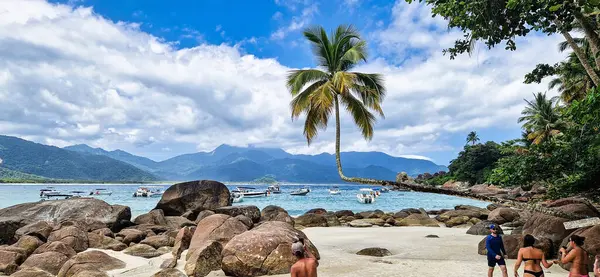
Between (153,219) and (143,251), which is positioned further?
(153,219)

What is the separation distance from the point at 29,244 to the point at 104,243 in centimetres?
267

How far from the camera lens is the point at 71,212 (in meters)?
19.4

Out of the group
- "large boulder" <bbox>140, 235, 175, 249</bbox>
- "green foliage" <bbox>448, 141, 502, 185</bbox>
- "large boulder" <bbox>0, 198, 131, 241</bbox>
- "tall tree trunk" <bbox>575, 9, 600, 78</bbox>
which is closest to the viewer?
"tall tree trunk" <bbox>575, 9, 600, 78</bbox>

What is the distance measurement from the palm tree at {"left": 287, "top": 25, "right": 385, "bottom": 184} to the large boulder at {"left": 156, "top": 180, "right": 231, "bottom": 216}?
1109cm

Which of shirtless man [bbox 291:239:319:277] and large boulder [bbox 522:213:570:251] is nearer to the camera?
shirtless man [bbox 291:239:319:277]

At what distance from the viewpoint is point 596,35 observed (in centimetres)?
1186

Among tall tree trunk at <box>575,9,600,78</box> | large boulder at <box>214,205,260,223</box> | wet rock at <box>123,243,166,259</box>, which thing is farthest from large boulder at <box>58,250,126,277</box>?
tall tree trunk at <box>575,9,600,78</box>

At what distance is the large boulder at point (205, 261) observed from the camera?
989 centimetres

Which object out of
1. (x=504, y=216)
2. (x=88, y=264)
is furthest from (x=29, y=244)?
(x=504, y=216)

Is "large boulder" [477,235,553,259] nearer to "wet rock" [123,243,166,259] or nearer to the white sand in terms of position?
the white sand

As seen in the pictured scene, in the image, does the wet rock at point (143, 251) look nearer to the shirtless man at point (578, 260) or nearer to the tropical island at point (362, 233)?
the tropical island at point (362, 233)

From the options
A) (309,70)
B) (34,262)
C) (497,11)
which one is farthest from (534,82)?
(34,262)

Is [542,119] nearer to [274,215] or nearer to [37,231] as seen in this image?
[274,215]

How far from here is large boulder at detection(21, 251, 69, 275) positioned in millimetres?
11312
